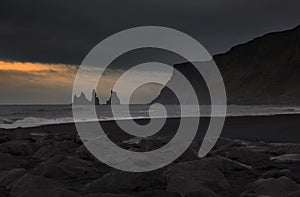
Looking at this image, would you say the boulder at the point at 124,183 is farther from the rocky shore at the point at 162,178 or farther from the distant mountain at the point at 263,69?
the distant mountain at the point at 263,69

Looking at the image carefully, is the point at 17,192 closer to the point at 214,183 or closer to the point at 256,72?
the point at 214,183

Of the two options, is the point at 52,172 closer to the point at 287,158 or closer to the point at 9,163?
Answer: the point at 9,163

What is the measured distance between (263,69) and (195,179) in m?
131

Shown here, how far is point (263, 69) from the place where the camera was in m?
132

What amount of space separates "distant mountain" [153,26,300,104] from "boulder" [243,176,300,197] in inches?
4389

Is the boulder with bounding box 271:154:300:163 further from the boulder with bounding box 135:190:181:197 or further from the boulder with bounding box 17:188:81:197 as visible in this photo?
the boulder with bounding box 17:188:81:197

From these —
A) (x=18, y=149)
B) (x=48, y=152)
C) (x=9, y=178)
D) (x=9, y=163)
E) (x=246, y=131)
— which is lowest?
(x=9, y=178)

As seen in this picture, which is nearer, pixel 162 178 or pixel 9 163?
pixel 162 178

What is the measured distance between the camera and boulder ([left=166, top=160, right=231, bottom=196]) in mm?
5941

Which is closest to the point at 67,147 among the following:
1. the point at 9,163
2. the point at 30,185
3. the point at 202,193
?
the point at 9,163

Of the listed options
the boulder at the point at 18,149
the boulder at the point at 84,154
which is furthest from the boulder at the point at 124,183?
the boulder at the point at 18,149

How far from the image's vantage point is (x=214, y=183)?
652 centimetres

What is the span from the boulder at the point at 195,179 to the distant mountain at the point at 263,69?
111 meters

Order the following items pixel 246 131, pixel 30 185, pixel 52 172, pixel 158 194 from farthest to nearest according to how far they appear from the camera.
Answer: pixel 246 131, pixel 52 172, pixel 158 194, pixel 30 185
